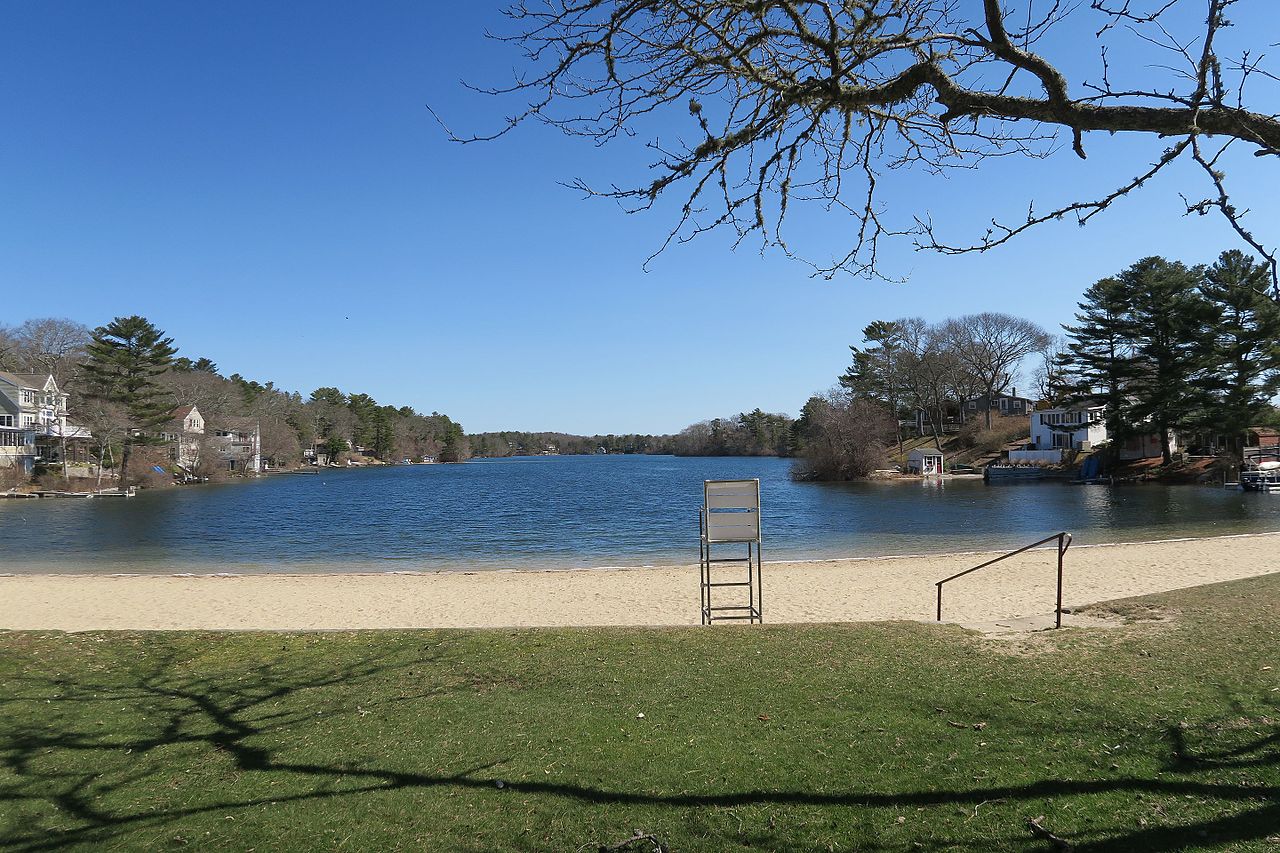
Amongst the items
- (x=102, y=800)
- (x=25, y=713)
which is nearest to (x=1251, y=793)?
(x=102, y=800)

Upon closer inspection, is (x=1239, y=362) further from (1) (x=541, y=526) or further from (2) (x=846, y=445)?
(1) (x=541, y=526)

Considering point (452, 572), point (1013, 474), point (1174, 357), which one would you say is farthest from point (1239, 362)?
point (452, 572)

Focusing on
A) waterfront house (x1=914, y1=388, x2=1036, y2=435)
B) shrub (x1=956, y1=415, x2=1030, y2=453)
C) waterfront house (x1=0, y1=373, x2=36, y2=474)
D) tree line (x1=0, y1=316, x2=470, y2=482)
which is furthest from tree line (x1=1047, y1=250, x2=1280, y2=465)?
waterfront house (x1=0, y1=373, x2=36, y2=474)

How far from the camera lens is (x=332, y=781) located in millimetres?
4211

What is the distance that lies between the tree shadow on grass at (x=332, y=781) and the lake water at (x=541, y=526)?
1612 cm

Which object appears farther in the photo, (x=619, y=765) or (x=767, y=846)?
(x=619, y=765)

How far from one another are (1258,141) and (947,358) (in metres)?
91.5

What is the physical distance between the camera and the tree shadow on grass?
345 cm

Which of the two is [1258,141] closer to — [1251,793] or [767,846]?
[1251,793]

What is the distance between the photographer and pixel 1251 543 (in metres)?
21.2

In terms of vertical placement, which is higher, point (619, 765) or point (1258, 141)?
point (1258, 141)

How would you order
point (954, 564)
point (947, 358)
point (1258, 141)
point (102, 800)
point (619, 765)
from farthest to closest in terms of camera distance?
point (947, 358) → point (954, 564) → point (619, 765) → point (102, 800) → point (1258, 141)

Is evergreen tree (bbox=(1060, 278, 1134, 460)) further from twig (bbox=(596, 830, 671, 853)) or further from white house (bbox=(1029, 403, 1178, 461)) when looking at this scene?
twig (bbox=(596, 830, 671, 853))

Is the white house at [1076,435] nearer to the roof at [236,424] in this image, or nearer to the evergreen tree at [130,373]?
the evergreen tree at [130,373]
